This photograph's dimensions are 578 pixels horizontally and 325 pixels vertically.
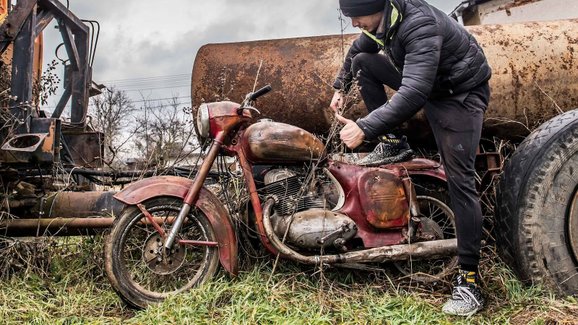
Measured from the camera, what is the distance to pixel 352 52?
374 centimetres

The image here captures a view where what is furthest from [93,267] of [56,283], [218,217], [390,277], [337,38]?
[337,38]

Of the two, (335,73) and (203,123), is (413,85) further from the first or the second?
(335,73)

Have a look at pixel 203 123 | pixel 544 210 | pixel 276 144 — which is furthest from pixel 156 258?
pixel 544 210

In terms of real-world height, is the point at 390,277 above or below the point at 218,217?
below

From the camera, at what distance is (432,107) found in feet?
10.3

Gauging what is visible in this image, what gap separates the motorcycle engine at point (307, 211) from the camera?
3193 millimetres

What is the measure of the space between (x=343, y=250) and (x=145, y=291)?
3.89 ft

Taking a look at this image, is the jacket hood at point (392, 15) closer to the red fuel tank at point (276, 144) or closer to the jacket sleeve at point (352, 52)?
the jacket sleeve at point (352, 52)

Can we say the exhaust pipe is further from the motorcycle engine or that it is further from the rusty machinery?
the rusty machinery

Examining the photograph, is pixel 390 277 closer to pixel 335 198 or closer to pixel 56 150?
pixel 335 198

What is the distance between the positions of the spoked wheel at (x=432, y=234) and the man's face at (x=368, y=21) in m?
1.22

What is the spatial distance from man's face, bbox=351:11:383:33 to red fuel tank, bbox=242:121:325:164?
734 millimetres

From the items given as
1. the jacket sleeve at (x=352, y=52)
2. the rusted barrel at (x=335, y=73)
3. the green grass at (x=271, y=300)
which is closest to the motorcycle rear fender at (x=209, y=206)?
the green grass at (x=271, y=300)

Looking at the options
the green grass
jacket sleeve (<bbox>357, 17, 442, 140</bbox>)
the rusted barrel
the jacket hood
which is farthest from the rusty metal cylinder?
the jacket hood
